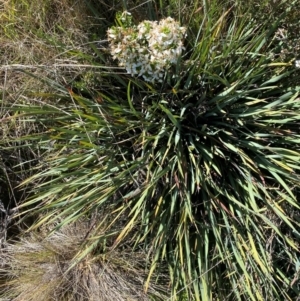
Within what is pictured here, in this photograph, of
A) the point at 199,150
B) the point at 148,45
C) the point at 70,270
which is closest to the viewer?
the point at 148,45

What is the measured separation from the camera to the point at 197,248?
5.44 feet

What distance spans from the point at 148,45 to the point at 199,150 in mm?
426

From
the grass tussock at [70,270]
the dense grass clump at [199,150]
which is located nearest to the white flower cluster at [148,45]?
the dense grass clump at [199,150]

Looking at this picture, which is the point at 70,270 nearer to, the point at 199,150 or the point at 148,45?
the point at 199,150

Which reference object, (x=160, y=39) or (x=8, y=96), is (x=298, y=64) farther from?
(x=8, y=96)

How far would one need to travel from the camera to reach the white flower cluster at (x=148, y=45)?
125 cm

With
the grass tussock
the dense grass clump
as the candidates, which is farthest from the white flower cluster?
the grass tussock

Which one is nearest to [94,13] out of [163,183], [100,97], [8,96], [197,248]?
[100,97]

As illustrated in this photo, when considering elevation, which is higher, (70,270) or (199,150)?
(199,150)

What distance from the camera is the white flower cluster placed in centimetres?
125

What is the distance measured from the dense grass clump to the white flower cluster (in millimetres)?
167

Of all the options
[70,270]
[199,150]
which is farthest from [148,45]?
[70,270]

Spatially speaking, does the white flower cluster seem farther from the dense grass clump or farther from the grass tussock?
the grass tussock

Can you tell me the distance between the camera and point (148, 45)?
1.31m
